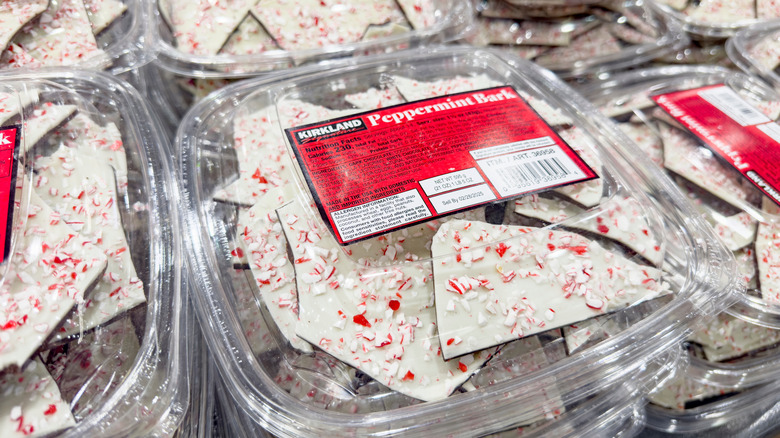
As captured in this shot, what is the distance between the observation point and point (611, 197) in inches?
38.6

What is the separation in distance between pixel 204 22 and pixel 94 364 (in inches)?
38.7

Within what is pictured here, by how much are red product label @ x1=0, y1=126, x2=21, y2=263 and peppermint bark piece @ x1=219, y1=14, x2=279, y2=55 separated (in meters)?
0.58

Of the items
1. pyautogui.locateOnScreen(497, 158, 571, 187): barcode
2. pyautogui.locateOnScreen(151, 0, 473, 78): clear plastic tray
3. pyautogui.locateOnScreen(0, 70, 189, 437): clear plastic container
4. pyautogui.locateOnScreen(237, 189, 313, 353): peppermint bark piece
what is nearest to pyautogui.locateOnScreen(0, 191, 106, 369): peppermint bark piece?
pyautogui.locateOnScreen(0, 70, 189, 437): clear plastic container

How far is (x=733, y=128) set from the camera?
1.16m

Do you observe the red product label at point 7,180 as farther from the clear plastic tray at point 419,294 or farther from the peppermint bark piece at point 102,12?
the peppermint bark piece at point 102,12

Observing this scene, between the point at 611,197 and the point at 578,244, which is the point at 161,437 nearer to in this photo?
the point at 578,244

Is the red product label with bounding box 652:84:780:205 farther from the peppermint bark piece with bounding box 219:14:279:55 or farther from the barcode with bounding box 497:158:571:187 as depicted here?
the peppermint bark piece with bounding box 219:14:279:55

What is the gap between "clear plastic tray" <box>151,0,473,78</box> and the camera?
1.28m

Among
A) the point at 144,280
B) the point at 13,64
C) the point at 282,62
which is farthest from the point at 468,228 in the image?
the point at 13,64

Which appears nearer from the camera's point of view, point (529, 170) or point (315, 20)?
point (529, 170)

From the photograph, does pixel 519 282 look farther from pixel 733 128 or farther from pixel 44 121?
pixel 44 121

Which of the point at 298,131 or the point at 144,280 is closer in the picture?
the point at 144,280

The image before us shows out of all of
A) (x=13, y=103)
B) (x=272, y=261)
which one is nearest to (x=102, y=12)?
(x=13, y=103)

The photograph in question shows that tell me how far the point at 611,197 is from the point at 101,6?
1.37m
